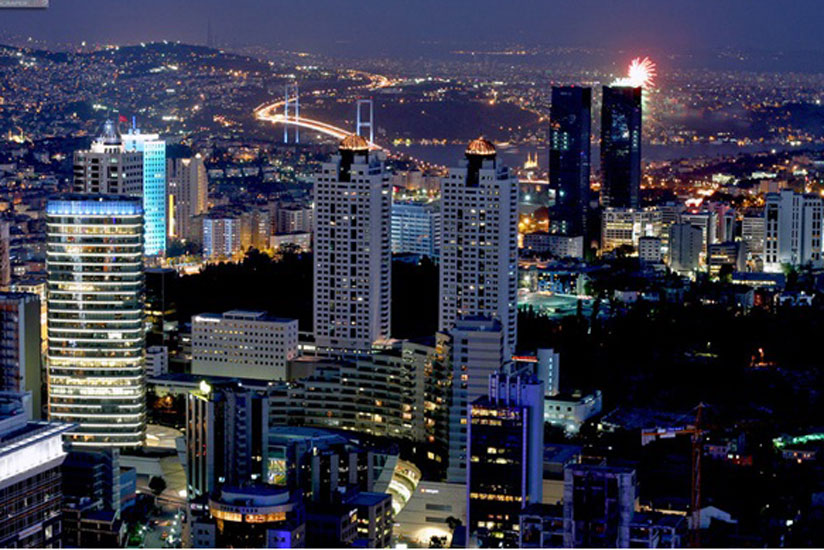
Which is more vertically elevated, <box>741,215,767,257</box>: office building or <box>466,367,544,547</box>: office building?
<box>741,215,767,257</box>: office building

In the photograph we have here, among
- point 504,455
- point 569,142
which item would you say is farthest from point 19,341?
point 569,142

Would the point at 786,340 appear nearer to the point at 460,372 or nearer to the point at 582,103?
the point at 460,372

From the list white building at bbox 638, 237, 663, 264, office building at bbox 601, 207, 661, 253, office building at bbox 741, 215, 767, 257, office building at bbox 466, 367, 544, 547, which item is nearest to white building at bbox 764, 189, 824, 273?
office building at bbox 741, 215, 767, 257

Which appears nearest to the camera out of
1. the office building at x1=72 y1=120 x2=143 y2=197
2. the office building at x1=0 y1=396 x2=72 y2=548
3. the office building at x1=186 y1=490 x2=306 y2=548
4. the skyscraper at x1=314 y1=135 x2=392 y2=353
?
the office building at x1=0 y1=396 x2=72 y2=548

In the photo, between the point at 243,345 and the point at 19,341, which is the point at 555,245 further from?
the point at 19,341

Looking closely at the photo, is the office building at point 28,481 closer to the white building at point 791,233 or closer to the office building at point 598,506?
the office building at point 598,506

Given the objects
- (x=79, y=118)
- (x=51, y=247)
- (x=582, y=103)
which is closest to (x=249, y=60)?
(x=79, y=118)

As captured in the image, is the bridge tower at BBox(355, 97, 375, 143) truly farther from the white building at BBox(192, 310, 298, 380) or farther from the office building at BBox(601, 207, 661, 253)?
the white building at BBox(192, 310, 298, 380)
